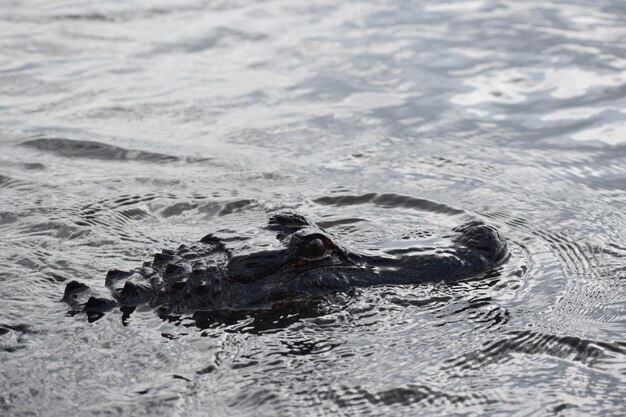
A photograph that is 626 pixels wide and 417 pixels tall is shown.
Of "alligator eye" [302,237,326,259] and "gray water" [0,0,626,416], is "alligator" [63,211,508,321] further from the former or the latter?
"gray water" [0,0,626,416]

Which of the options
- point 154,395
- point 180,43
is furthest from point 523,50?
point 154,395

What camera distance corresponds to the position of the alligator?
235 inches

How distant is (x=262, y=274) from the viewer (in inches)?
238

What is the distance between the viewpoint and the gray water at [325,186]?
5164 millimetres

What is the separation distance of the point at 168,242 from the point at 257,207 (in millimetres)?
970

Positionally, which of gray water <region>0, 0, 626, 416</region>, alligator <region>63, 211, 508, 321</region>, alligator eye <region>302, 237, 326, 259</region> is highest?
alligator eye <region>302, 237, 326, 259</region>

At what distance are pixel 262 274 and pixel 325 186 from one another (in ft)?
7.36

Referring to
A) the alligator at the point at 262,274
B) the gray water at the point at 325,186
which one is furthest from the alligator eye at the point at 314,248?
the gray water at the point at 325,186

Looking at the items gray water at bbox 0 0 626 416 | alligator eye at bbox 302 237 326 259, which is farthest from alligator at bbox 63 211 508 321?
gray water at bbox 0 0 626 416

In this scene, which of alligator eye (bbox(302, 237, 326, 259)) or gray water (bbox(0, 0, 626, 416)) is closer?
gray water (bbox(0, 0, 626, 416))

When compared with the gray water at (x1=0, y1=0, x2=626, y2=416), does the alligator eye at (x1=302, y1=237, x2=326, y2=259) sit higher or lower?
higher

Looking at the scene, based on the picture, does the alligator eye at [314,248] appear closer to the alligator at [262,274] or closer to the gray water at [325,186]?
the alligator at [262,274]

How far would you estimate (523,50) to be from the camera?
12547 mm

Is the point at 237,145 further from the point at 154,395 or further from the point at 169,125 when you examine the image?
the point at 154,395
